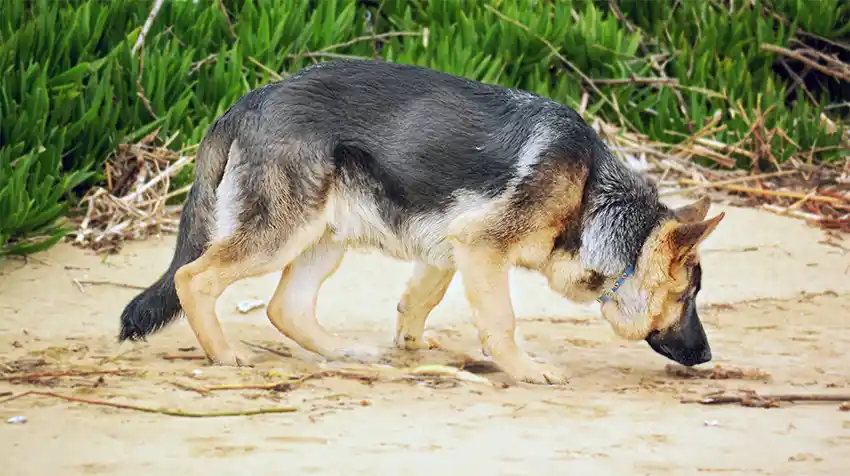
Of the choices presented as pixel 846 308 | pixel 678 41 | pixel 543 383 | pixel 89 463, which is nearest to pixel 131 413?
pixel 89 463

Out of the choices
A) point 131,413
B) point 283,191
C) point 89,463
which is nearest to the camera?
point 89,463

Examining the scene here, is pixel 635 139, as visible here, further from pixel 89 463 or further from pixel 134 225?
pixel 89 463

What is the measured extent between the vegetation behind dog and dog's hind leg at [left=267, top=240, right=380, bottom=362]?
178cm

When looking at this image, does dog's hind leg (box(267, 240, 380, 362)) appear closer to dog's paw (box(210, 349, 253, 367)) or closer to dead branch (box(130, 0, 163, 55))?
dog's paw (box(210, 349, 253, 367))

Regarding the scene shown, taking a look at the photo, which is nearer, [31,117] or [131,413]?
[131,413]

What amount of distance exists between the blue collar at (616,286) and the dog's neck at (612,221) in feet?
0.08

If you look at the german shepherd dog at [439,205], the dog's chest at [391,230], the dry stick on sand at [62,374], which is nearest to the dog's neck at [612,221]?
the german shepherd dog at [439,205]

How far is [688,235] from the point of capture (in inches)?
209

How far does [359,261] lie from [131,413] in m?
3.28

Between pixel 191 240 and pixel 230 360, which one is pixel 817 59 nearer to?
pixel 191 240

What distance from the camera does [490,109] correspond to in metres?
5.58

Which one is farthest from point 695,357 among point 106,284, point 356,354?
point 106,284

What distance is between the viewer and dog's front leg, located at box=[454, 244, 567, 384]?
5395mm

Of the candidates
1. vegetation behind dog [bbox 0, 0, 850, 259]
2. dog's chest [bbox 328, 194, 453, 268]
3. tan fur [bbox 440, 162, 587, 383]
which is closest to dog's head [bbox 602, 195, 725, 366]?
tan fur [bbox 440, 162, 587, 383]
